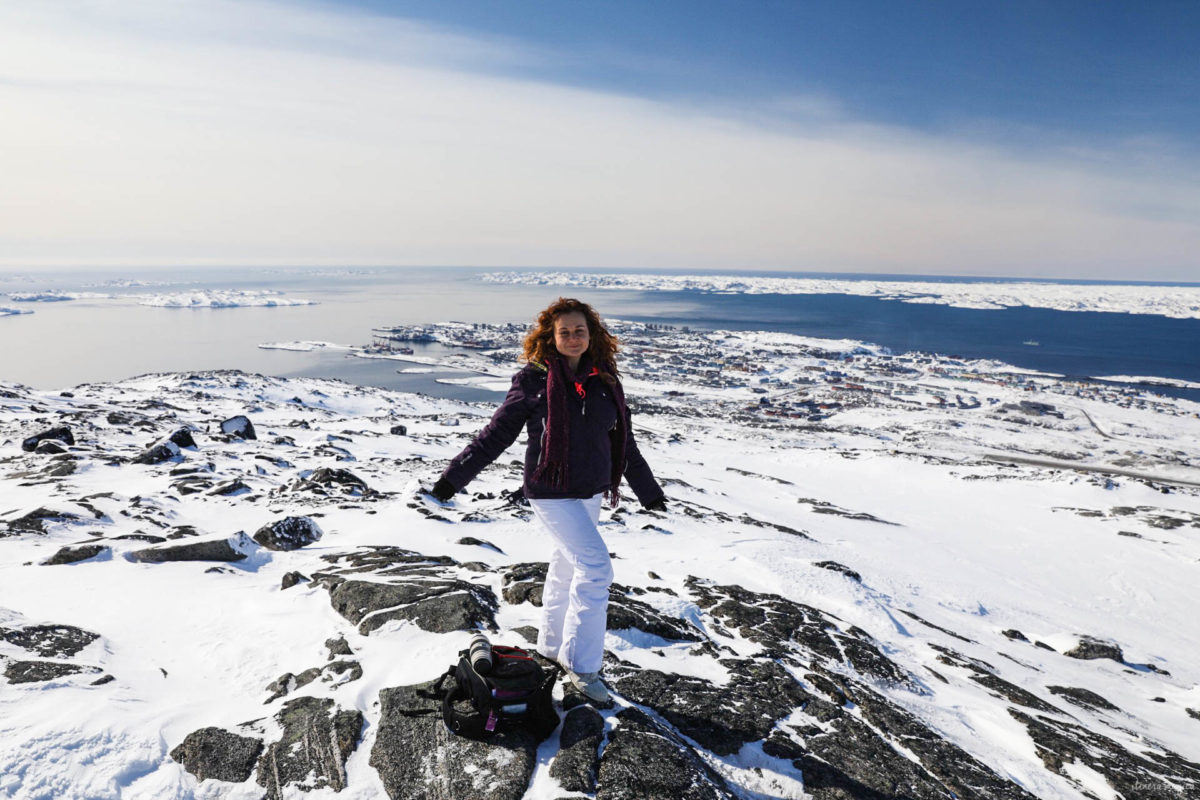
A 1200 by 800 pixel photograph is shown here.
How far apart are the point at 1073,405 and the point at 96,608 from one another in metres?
107

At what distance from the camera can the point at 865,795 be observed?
11.7ft

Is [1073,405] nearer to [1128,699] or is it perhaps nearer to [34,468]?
[1128,699]

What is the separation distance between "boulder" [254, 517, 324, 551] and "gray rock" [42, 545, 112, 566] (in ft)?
5.73

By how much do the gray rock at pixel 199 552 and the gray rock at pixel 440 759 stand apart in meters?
4.75

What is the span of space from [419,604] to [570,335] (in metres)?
2.98

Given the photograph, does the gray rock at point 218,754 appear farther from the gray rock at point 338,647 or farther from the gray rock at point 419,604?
the gray rock at point 419,604

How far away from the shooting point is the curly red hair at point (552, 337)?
12.8 ft

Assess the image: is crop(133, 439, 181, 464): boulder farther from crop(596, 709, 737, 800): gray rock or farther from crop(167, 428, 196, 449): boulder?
crop(596, 709, 737, 800): gray rock

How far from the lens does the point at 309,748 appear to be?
337 centimetres

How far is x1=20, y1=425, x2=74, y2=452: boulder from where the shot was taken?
14727 mm

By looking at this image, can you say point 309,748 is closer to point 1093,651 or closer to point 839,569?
point 839,569

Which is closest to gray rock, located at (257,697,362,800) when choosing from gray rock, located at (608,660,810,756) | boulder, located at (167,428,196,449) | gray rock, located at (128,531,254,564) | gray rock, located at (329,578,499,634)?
gray rock, located at (329,578,499,634)

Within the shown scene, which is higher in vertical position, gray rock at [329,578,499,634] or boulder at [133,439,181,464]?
gray rock at [329,578,499,634]

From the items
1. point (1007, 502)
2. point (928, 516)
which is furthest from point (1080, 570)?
point (1007, 502)
